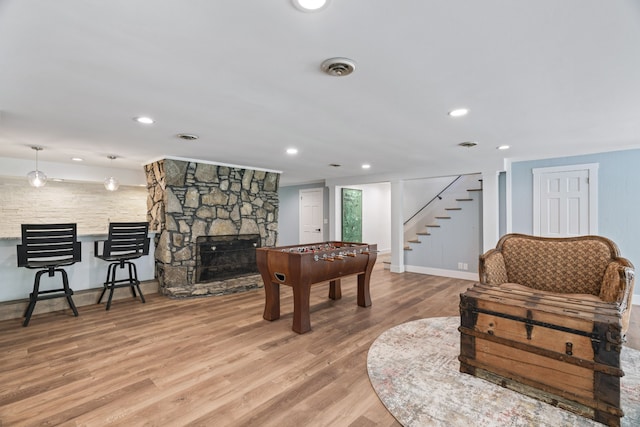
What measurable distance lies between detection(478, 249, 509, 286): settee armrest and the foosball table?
4.57ft

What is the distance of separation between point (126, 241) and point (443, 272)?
5777 millimetres

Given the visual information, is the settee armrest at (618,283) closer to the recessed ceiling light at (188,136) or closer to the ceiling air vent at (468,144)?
the ceiling air vent at (468,144)

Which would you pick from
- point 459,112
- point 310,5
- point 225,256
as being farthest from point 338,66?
point 225,256

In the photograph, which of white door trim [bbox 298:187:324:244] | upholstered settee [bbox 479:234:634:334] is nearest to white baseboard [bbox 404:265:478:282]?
upholstered settee [bbox 479:234:634:334]

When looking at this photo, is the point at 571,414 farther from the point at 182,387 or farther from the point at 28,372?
the point at 28,372

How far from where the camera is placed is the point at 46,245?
3.57 m

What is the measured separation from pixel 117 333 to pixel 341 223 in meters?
5.46

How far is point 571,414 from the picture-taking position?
193 centimetres

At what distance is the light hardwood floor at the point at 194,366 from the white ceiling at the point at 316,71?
219 centimetres

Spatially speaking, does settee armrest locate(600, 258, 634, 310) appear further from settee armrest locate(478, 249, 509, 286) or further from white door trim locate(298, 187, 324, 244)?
white door trim locate(298, 187, 324, 244)

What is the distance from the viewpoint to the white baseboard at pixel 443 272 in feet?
19.4

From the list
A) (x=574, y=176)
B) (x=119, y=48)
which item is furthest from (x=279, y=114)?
(x=574, y=176)

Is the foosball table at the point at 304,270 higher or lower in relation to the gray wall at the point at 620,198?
lower

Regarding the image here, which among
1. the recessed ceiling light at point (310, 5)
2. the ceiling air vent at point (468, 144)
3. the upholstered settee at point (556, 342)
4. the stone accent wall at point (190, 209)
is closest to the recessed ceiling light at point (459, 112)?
the ceiling air vent at point (468, 144)
